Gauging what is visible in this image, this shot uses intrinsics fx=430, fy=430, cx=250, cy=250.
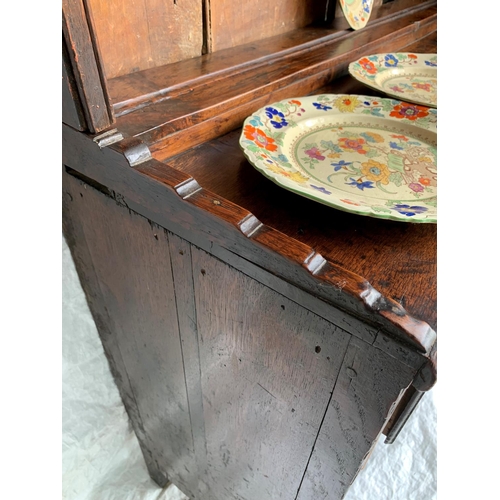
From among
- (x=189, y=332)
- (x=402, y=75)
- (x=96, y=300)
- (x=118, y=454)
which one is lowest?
(x=118, y=454)

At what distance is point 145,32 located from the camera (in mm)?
667

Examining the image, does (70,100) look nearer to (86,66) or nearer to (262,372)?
(86,66)

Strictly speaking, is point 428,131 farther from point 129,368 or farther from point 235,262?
point 129,368

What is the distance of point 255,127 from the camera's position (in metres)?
0.60

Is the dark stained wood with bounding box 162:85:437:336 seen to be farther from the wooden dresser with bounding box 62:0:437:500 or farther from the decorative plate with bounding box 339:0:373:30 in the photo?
the decorative plate with bounding box 339:0:373:30

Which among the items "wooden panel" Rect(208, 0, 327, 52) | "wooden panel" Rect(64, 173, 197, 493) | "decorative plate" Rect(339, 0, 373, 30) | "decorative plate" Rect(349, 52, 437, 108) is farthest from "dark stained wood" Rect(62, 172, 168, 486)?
"decorative plate" Rect(339, 0, 373, 30)

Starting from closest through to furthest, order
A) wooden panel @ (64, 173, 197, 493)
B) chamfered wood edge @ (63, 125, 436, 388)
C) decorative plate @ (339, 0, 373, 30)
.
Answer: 1. chamfered wood edge @ (63, 125, 436, 388)
2. wooden panel @ (64, 173, 197, 493)
3. decorative plate @ (339, 0, 373, 30)

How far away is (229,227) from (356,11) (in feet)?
2.63

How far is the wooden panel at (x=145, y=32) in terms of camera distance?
61cm

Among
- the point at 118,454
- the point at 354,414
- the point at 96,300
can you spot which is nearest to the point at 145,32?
the point at 96,300

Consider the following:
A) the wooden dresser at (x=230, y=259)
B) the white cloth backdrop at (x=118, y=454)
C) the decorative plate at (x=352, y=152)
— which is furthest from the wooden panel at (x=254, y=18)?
the white cloth backdrop at (x=118, y=454)

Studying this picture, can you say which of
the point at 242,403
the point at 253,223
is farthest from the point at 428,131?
the point at 242,403

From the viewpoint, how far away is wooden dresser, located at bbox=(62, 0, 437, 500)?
43 centimetres

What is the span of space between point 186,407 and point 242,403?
8.3 inches
